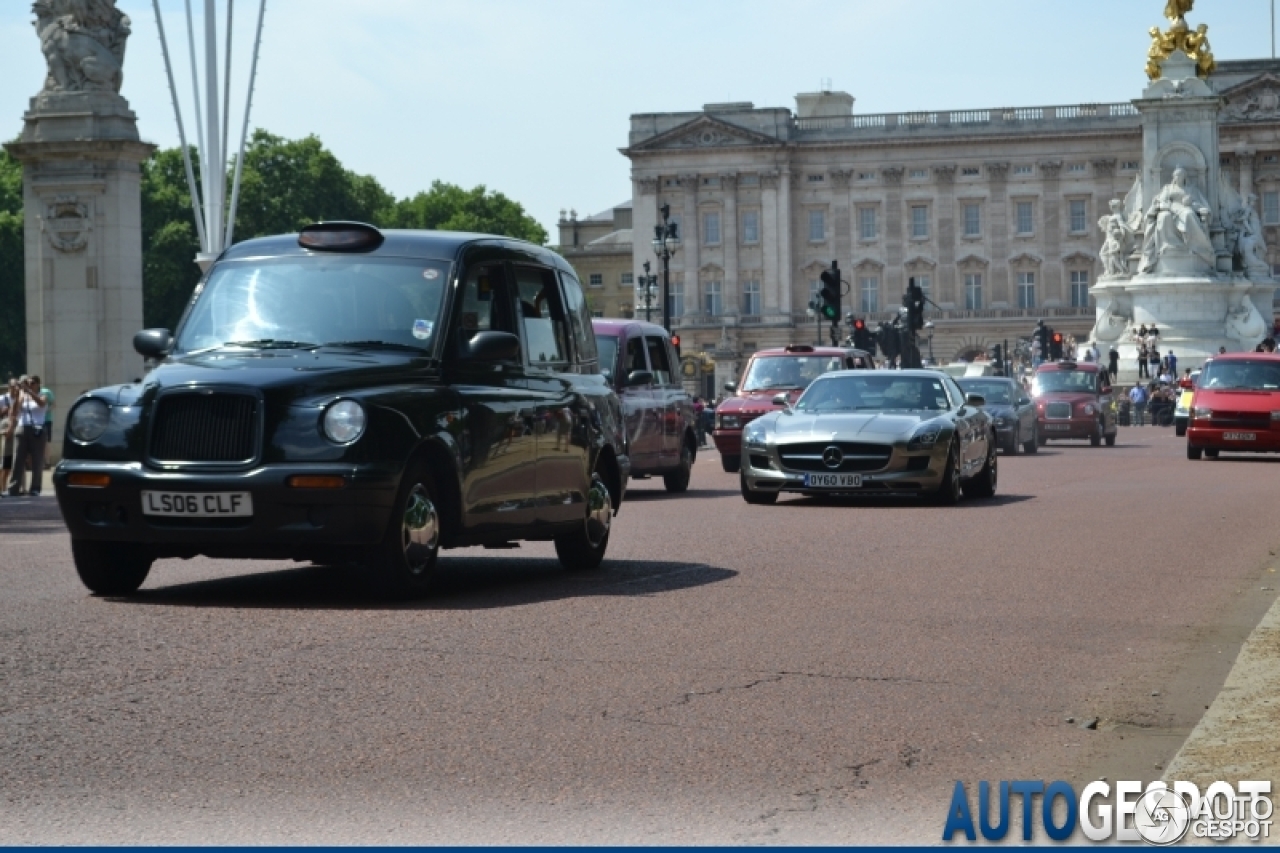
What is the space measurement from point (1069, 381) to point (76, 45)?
71.7ft

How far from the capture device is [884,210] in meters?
144

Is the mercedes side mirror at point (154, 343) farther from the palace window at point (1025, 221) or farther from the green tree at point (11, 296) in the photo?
the palace window at point (1025, 221)

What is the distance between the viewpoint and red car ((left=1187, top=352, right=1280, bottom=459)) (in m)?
34.1

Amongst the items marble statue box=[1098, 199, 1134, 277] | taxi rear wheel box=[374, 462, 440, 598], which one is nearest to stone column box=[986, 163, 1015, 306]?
marble statue box=[1098, 199, 1134, 277]

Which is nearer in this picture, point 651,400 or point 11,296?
point 651,400

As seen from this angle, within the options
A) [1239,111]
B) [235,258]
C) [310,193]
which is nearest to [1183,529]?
[235,258]

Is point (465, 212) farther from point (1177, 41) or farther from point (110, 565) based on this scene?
point (110, 565)

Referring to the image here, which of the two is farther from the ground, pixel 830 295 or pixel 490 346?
pixel 830 295

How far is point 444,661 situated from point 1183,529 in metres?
10.6

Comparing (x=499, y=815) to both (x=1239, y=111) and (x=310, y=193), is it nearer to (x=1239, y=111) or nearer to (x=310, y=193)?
(x=310, y=193)

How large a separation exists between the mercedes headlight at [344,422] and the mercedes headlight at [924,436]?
1079 centimetres

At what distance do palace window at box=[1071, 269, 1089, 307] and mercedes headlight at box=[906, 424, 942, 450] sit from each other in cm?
12019

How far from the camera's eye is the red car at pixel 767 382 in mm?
30297

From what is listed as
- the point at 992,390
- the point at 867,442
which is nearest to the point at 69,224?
the point at 992,390
